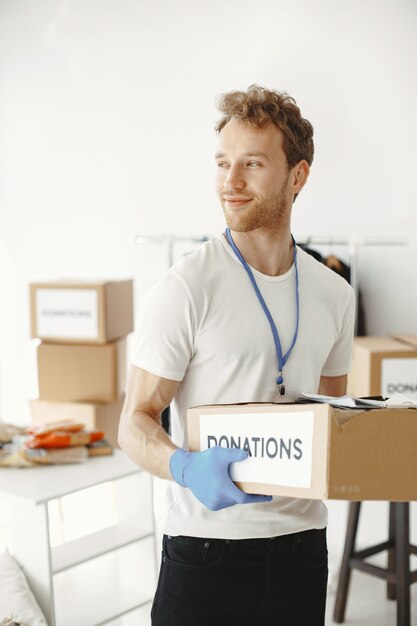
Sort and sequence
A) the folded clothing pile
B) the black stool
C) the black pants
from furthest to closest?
the black stool, the folded clothing pile, the black pants

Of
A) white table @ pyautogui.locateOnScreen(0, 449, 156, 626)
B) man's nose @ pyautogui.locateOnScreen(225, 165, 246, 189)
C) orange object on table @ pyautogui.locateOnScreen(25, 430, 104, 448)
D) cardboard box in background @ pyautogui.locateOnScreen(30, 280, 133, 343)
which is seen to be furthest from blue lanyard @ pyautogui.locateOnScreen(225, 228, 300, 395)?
cardboard box in background @ pyautogui.locateOnScreen(30, 280, 133, 343)

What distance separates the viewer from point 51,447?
2410mm

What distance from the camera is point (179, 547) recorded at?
1357mm

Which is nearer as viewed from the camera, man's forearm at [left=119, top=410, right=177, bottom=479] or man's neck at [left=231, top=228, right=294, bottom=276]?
man's forearm at [left=119, top=410, right=177, bottom=479]

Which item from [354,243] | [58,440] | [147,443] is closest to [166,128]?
[354,243]

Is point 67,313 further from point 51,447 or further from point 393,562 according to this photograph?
point 393,562

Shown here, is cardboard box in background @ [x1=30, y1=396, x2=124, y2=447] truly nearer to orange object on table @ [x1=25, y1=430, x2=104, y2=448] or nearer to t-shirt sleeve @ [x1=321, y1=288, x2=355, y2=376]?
orange object on table @ [x1=25, y1=430, x2=104, y2=448]

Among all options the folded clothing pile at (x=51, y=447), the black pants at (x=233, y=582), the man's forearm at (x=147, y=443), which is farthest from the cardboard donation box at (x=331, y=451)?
the folded clothing pile at (x=51, y=447)

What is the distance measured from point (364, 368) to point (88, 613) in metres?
1.30

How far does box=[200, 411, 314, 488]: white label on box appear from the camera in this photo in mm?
1024

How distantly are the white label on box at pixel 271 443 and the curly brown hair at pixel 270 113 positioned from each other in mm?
608

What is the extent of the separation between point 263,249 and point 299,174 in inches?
7.6

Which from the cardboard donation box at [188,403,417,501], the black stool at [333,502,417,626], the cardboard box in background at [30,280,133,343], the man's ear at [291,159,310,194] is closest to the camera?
the cardboard donation box at [188,403,417,501]

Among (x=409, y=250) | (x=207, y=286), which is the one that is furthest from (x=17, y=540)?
(x=409, y=250)
